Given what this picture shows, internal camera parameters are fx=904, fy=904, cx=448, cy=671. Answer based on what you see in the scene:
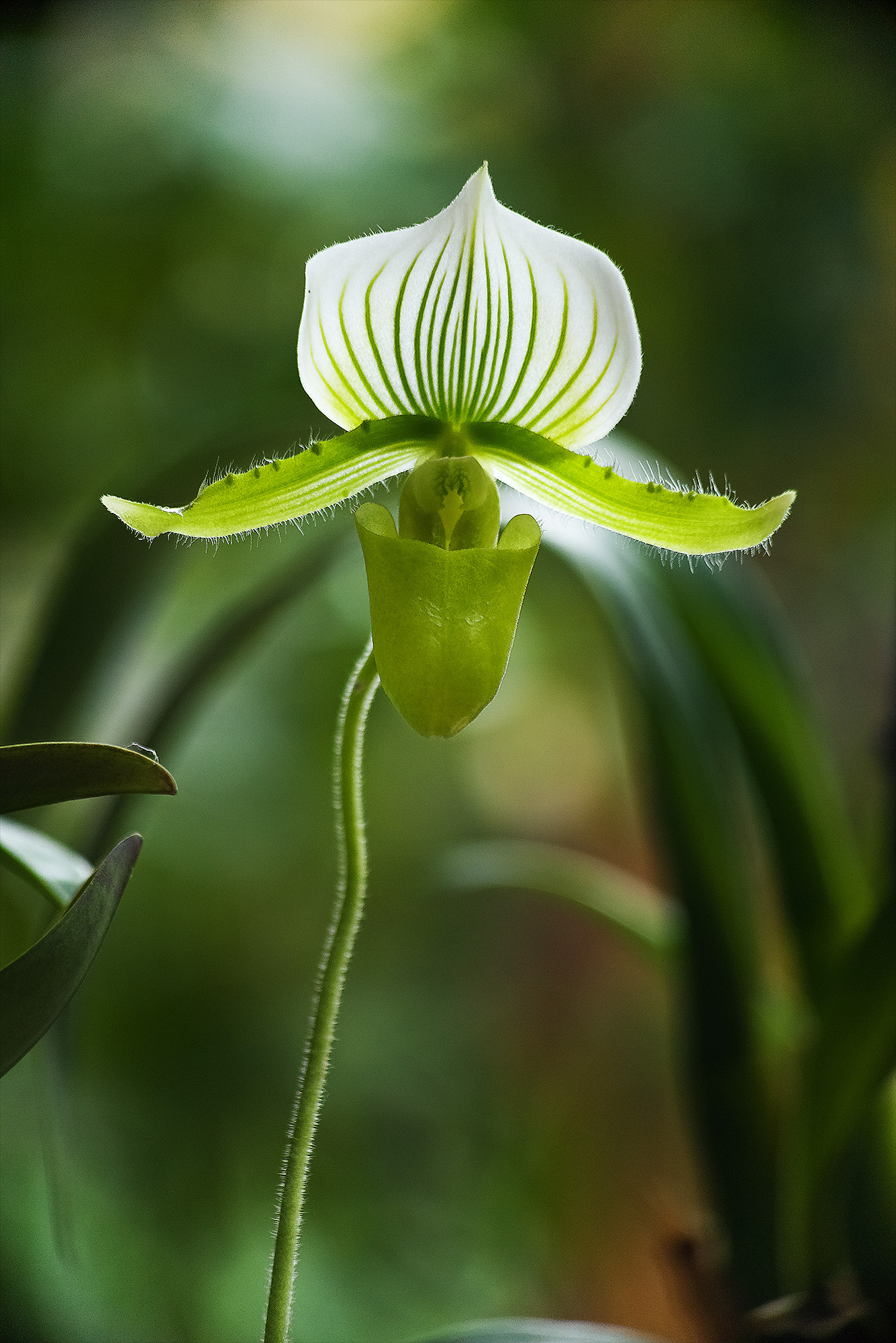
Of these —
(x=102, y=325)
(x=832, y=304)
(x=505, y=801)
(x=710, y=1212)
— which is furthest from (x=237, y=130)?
(x=710, y=1212)

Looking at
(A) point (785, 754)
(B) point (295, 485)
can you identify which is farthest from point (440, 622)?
(A) point (785, 754)

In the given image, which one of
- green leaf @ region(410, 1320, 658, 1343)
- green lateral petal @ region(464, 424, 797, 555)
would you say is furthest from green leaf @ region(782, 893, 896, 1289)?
green lateral petal @ region(464, 424, 797, 555)

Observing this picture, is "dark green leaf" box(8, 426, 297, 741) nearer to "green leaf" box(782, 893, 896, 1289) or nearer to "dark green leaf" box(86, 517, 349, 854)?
"dark green leaf" box(86, 517, 349, 854)

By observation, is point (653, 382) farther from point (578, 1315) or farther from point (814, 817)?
point (578, 1315)

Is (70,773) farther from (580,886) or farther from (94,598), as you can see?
(580,886)

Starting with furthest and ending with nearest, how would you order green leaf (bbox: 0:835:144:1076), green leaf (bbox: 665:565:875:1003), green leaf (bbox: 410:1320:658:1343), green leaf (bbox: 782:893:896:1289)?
green leaf (bbox: 665:565:875:1003), green leaf (bbox: 782:893:896:1289), green leaf (bbox: 410:1320:658:1343), green leaf (bbox: 0:835:144:1076)

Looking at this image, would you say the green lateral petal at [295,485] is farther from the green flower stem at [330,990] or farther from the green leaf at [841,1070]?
the green leaf at [841,1070]
